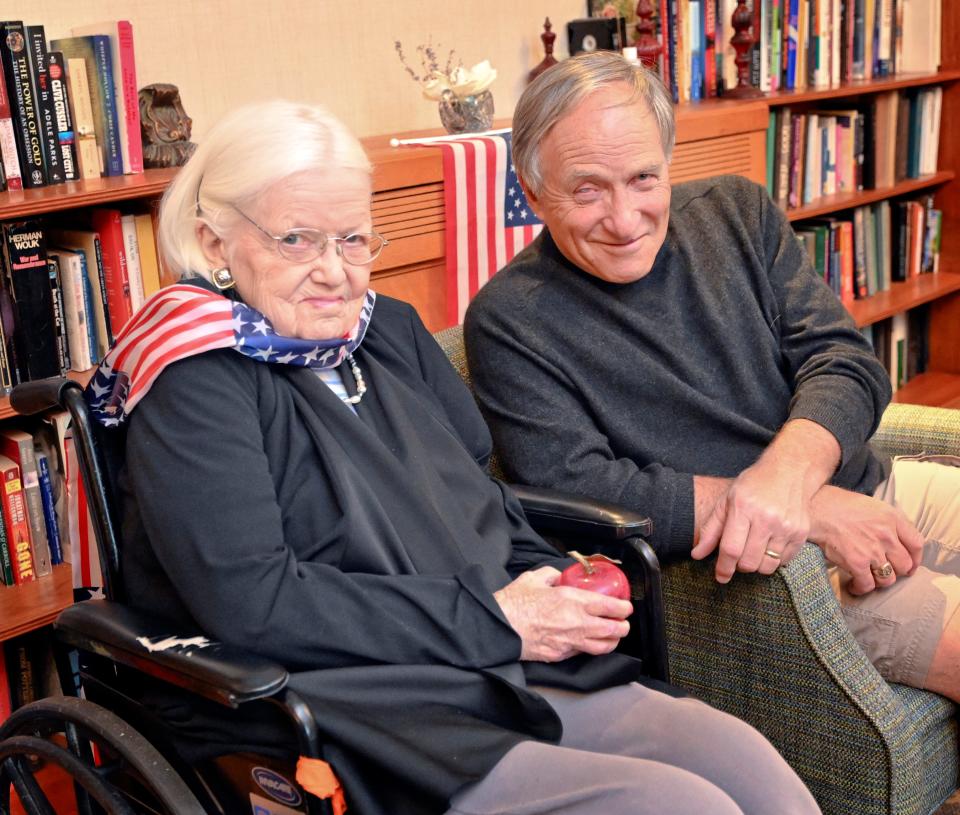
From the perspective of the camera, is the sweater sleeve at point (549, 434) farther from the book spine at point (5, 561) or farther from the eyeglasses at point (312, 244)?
the book spine at point (5, 561)

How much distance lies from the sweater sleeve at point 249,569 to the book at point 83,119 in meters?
0.97

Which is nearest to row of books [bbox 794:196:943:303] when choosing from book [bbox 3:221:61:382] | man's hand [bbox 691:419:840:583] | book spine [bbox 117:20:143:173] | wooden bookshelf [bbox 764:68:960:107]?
wooden bookshelf [bbox 764:68:960:107]

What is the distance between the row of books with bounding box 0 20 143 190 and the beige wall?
0.21 metres

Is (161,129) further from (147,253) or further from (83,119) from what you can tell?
(147,253)

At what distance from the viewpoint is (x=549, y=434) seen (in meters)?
1.76

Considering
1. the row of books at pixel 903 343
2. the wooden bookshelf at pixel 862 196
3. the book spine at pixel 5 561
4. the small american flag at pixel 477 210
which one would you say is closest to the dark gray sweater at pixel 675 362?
the small american flag at pixel 477 210

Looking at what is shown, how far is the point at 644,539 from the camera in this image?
5.36 ft

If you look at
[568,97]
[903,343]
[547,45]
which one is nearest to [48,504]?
[568,97]

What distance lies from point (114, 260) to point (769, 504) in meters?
1.23

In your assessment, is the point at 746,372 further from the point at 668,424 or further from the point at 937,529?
the point at 937,529

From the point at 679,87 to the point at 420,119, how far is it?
34.4 inches

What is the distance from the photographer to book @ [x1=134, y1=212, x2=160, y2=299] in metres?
2.17

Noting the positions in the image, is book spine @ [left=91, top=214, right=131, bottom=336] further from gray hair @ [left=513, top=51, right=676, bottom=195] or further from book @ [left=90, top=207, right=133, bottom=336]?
gray hair @ [left=513, top=51, right=676, bottom=195]

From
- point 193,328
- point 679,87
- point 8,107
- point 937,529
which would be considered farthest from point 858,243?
point 193,328
